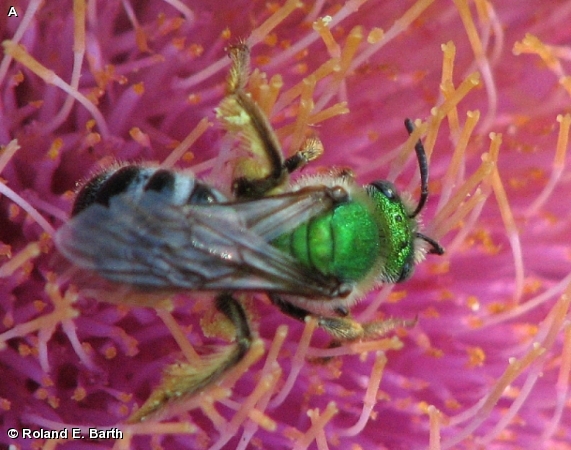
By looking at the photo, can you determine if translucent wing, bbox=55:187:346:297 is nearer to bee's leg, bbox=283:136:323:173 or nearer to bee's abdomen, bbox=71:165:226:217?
bee's abdomen, bbox=71:165:226:217

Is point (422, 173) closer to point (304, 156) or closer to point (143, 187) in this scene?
point (304, 156)

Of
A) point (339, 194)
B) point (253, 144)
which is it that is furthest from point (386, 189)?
point (253, 144)

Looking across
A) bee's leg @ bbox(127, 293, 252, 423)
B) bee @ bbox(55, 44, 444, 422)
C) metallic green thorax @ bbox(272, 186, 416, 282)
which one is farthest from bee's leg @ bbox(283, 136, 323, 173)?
bee's leg @ bbox(127, 293, 252, 423)

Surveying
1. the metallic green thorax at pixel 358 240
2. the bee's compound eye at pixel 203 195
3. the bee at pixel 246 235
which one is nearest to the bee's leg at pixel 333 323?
the bee at pixel 246 235

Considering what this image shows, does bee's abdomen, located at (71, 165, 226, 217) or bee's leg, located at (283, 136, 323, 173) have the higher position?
bee's leg, located at (283, 136, 323, 173)

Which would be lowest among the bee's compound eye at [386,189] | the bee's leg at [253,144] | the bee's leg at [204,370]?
the bee's leg at [204,370]

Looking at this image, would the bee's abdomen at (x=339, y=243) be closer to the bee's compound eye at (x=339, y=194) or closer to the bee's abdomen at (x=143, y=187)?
the bee's compound eye at (x=339, y=194)

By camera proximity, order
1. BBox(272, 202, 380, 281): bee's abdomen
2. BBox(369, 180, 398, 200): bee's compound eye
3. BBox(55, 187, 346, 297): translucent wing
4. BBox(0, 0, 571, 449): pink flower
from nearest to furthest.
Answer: BBox(55, 187, 346, 297): translucent wing
BBox(272, 202, 380, 281): bee's abdomen
BBox(369, 180, 398, 200): bee's compound eye
BBox(0, 0, 571, 449): pink flower
